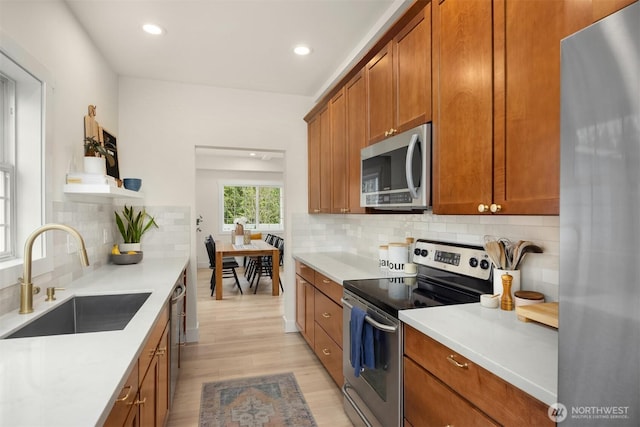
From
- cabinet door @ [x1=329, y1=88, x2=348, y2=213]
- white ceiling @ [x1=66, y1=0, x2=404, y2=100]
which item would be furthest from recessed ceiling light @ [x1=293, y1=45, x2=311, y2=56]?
cabinet door @ [x1=329, y1=88, x2=348, y2=213]

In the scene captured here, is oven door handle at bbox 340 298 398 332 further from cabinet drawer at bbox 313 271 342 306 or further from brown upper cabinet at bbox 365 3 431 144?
brown upper cabinet at bbox 365 3 431 144

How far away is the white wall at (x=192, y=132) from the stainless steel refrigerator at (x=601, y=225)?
328cm

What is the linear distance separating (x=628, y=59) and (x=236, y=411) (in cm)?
257

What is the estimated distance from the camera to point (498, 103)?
1.32m

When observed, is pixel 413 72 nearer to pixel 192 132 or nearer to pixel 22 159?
pixel 22 159

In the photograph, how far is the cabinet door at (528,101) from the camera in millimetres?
1094

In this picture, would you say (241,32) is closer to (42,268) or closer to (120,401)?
(42,268)

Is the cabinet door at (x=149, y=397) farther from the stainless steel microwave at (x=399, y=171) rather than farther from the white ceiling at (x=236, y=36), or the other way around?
the white ceiling at (x=236, y=36)

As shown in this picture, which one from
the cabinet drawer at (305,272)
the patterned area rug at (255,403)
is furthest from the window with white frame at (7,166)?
the cabinet drawer at (305,272)

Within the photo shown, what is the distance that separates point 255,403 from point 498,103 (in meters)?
2.34

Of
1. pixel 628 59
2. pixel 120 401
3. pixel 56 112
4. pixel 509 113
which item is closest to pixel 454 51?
pixel 509 113

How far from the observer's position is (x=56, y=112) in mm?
1999

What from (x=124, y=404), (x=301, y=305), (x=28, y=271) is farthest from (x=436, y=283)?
(x=28, y=271)

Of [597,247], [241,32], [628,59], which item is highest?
[241,32]
